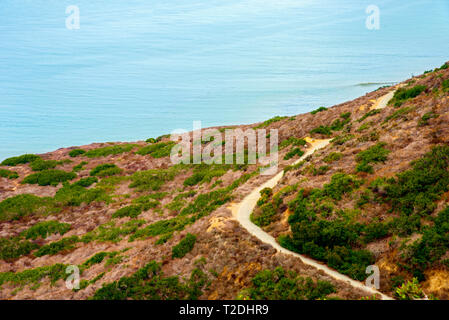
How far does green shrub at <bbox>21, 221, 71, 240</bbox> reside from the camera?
31.2 meters

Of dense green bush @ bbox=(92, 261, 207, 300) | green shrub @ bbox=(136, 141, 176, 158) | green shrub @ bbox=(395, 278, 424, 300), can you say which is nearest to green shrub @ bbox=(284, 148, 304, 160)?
dense green bush @ bbox=(92, 261, 207, 300)

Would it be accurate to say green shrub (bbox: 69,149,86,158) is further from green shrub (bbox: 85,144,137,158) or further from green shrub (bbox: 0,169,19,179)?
green shrub (bbox: 0,169,19,179)

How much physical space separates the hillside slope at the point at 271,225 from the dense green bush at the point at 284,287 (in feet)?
0.16

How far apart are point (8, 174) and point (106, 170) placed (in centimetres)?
1244

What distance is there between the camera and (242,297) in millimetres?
14672

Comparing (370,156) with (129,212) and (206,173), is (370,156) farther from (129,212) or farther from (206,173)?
(129,212)

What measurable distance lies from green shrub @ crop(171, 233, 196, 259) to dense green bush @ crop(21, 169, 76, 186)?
27.8 metres

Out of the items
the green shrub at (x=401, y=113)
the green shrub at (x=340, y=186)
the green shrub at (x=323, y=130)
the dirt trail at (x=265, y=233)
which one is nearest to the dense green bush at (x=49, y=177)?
the dirt trail at (x=265, y=233)

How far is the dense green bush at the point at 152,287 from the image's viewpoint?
16531 mm

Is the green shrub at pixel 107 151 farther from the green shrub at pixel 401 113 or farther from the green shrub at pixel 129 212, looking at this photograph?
the green shrub at pixel 401 113

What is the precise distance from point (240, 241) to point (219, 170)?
18.6 meters

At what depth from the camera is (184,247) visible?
19422 millimetres

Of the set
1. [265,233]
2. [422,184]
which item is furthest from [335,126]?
[265,233]
